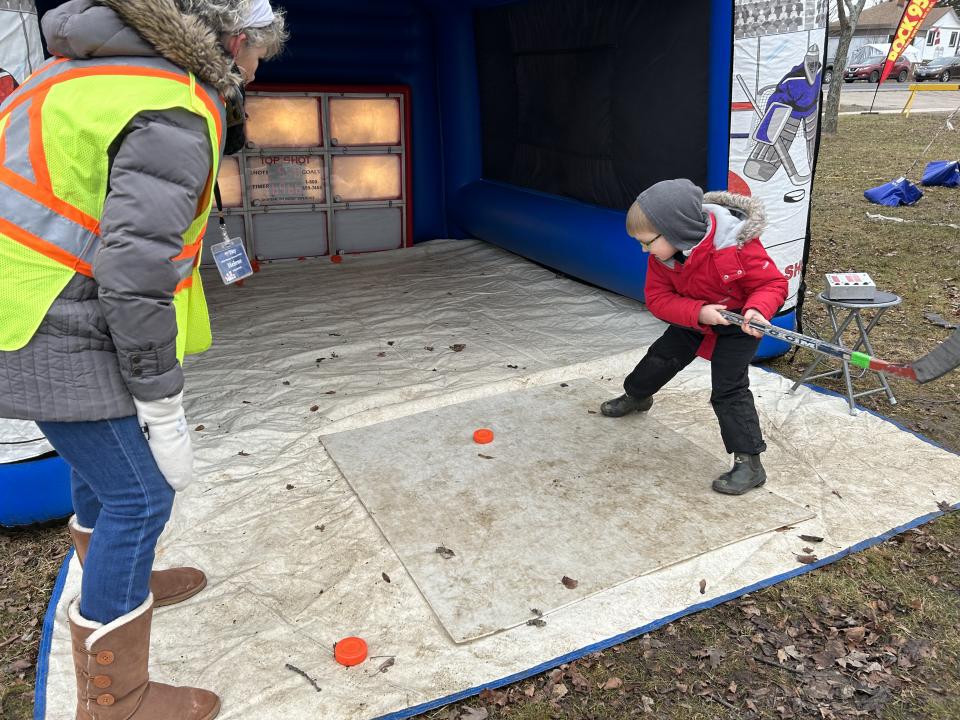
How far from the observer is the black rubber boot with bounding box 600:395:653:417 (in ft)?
11.6

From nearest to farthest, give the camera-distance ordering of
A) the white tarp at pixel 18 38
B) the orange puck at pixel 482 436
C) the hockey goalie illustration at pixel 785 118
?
the white tarp at pixel 18 38
the orange puck at pixel 482 436
the hockey goalie illustration at pixel 785 118

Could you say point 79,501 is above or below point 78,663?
above

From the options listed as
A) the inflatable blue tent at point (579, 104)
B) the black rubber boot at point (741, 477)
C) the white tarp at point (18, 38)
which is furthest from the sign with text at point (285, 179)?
the black rubber boot at point (741, 477)

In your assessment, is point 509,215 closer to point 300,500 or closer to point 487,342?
point 487,342

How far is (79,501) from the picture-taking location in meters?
A: 1.91

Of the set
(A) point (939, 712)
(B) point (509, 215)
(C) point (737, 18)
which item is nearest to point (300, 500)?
(A) point (939, 712)

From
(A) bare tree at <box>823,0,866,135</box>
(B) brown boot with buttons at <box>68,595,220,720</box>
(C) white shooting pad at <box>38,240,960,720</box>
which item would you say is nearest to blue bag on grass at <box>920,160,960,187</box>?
(A) bare tree at <box>823,0,866,135</box>

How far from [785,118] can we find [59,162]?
133 inches

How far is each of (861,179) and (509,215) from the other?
5873mm

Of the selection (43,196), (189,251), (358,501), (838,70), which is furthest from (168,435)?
(838,70)

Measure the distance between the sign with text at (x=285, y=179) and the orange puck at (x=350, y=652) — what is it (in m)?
4.74

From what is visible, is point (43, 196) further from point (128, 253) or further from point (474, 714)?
point (474, 714)

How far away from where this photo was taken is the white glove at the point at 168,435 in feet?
5.18

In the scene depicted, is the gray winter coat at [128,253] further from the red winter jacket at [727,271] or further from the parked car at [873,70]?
the parked car at [873,70]
